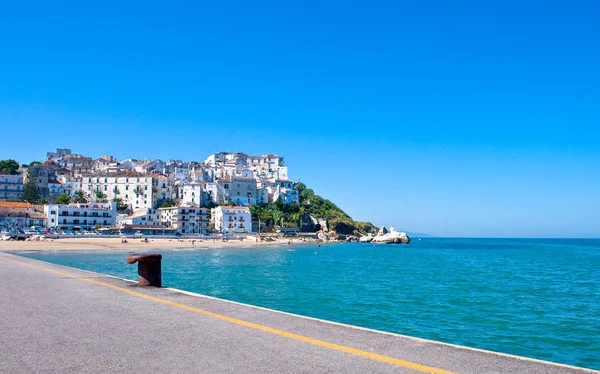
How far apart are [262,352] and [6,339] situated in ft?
12.6

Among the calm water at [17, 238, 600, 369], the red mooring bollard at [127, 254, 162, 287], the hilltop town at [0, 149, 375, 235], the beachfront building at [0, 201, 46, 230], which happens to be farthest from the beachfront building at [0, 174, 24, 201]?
the red mooring bollard at [127, 254, 162, 287]

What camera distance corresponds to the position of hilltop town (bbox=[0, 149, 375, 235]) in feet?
370

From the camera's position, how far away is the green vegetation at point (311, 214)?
142988 millimetres

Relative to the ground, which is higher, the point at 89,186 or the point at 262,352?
the point at 89,186

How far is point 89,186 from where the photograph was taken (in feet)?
442

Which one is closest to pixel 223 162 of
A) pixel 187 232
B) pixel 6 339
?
pixel 187 232

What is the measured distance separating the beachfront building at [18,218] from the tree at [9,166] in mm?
36442

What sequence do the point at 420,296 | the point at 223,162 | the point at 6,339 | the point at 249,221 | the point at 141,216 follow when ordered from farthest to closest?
1. the point at 223,162
2. the point at 249,221
3. the point at 141,216
4. the point at 420,296
5. the point at 6,339

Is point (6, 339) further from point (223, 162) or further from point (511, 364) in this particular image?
point (223, 162)

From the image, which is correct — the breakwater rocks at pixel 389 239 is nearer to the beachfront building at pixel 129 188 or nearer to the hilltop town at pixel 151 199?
the hilltop town at pixel 151 199

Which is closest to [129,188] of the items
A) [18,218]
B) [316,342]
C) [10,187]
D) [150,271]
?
[10,187]

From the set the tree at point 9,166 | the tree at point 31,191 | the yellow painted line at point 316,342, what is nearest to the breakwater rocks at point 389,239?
the tree at point 31,191

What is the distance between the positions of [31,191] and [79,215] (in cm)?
2589

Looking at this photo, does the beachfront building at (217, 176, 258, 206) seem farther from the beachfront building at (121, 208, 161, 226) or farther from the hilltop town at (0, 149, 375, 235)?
the beachfront building at (121, 208, 161, 226)
